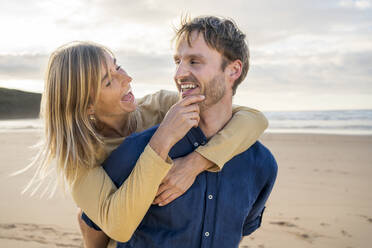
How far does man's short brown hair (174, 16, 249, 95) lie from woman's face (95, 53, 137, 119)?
1.60 ft

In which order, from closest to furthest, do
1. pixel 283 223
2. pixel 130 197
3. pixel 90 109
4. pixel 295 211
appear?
pixel 130 197 < pixel 90 109 < pixel 283 223 < pixel 295 211

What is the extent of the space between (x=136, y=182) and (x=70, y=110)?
30.3 inches

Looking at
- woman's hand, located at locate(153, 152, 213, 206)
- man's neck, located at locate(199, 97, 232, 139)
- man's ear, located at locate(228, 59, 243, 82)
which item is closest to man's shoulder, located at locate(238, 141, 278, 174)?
man's neck, located at locate(199, 97, 232, 139)

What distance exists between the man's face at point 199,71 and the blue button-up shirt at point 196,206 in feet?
0.70

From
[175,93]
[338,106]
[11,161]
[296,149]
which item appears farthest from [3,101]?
[175,93]

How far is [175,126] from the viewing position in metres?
1.69

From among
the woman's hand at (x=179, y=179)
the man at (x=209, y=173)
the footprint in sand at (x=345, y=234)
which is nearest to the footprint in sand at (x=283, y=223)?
the footprint in sand at (x=345, y=234)

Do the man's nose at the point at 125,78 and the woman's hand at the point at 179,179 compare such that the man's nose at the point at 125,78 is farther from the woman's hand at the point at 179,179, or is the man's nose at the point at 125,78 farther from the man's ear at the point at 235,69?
the woman's hand at the point at 179,179

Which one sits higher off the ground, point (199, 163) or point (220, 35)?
point (220, 35)

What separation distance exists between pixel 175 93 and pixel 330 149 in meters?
8.05

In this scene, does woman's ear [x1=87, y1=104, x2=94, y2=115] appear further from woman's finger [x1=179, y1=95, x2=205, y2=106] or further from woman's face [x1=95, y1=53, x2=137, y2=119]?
woman's finger [x1=179, y1=95, x2=205, y2=106]

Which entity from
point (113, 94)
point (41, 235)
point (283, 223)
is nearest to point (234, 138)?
point (113, 94)

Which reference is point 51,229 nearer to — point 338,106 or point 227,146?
point 227,146

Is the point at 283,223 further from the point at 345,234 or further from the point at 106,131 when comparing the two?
the point at 106,131
